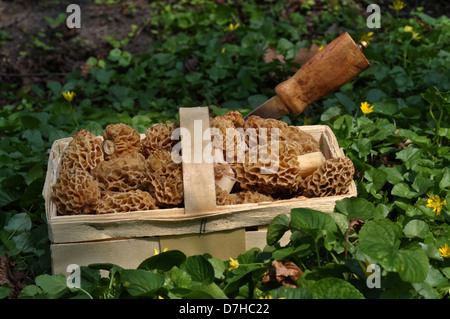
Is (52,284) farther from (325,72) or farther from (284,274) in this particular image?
(325,72)

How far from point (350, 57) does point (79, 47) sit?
8.45 feet

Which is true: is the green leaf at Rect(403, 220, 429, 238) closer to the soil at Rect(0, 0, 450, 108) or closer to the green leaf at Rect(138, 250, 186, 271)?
the green leaf at Rect(138, 250, 186, 271)

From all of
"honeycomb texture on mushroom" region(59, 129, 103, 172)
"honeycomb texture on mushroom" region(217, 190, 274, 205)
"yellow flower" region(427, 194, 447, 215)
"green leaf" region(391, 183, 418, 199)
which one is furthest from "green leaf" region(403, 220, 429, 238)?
"honeycomb texture on mushroom" region(59, 129, 103, 172)

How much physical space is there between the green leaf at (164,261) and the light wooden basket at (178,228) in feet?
0.32

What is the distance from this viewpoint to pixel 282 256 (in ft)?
5.89

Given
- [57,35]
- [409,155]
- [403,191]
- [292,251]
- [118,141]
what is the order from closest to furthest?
1. [292,251]
2. [118,141]
3. [403,191]
4. [409,155]
5. [57,35]

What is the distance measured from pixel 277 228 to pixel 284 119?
1.31 meters

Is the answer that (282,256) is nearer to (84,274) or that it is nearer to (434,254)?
(434,254)

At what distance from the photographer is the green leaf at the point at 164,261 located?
74.3 inches

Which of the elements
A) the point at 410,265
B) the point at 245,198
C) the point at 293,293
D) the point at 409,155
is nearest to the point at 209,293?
the point at 293,293

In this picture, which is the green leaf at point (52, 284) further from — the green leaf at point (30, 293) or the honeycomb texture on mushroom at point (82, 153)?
the honeycomb texture on mushroom at point (82, 153)

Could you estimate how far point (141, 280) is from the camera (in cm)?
174

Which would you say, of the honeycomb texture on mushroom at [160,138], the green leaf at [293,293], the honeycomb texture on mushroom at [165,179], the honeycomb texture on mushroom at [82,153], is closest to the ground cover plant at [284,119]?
the green leaf at [293,293]

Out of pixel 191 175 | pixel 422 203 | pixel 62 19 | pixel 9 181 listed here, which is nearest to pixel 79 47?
pixel 62 19
